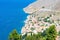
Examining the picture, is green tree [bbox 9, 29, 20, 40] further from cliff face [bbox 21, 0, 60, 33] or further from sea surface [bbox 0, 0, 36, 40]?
sea surface [bbox 0, 0, 36, 40]

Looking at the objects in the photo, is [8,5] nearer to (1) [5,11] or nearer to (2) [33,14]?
(1) [5,11]

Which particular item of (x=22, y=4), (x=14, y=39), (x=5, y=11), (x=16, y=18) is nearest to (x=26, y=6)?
(x=22, y=4)

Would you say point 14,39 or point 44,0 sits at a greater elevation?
point 44,0

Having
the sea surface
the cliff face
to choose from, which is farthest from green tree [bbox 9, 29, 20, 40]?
the sea surface

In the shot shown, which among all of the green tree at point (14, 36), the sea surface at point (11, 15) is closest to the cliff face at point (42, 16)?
the sea surface at point (11, 15)

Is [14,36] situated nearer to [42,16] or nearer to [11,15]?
[42,16]

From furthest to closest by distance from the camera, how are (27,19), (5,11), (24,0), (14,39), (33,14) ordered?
(24,0), (5,11), (33,14), (27,19), (14,39)
